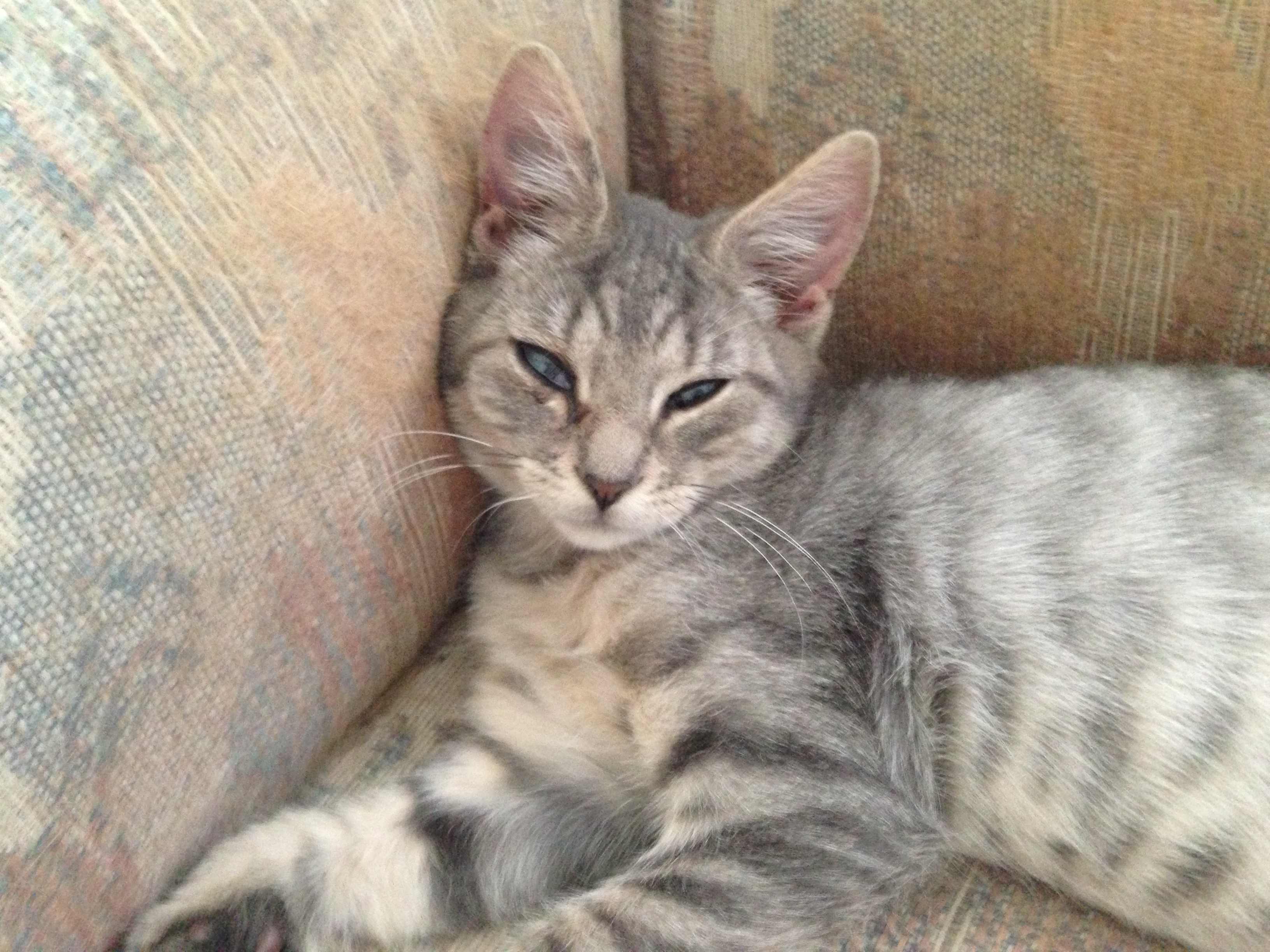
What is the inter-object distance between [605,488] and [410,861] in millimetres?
452

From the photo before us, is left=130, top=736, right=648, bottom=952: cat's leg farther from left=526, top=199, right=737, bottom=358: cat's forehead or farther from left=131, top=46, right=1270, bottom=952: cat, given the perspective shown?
left=526, top=199, right=737, bottom=358: cat's forehead

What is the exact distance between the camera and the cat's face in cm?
108

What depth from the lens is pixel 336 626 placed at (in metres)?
1.07

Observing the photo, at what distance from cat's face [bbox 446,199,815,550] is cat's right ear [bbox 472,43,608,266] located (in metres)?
0.03

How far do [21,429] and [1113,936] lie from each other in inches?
41.3

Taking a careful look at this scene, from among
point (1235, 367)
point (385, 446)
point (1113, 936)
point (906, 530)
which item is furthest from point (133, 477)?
point (1235, 367)

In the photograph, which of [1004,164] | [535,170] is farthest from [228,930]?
[1004,164]

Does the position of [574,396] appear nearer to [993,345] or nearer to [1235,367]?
[993,345]

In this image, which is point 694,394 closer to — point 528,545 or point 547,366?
point 547,366

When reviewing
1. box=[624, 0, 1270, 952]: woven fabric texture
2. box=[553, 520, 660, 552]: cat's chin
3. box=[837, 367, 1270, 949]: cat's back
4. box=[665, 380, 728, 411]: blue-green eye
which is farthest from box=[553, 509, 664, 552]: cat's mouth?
box=[624, 0, 1270, 952]: woven fabric texture

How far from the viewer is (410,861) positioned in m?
1.12

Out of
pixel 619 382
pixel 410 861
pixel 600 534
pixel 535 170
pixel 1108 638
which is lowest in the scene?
pixel 410 861

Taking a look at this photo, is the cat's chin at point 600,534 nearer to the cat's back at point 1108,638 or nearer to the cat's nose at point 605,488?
the cat's nose at point 605,488

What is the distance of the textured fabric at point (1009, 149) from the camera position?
1.16m
